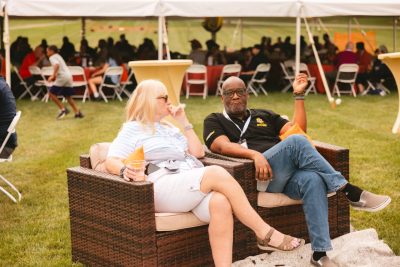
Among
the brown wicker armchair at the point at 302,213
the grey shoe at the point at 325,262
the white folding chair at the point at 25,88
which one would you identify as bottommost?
the white folding chair at the point at 25,88

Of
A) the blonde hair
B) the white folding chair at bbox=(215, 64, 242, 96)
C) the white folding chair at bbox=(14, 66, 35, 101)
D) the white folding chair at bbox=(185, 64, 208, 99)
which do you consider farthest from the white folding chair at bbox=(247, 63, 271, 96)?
the blonde hair

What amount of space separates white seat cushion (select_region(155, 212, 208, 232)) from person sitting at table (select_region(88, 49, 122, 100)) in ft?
40.2

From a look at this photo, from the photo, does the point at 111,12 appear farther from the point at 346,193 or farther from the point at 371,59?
the point at 346,193

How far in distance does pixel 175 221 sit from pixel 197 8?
10.3 metres

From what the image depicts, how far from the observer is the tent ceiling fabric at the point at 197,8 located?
14055 mm

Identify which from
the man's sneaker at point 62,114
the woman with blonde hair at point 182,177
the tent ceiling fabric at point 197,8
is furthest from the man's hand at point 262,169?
the man's sneaker at point 62,114

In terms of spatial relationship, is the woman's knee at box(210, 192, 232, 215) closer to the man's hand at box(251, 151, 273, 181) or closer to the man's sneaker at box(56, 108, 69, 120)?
the man's hand at box(251, 151, 273, 181)

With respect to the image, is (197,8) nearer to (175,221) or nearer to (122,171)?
(122,171)

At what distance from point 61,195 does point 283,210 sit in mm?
2788

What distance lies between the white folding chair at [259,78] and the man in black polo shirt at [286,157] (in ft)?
38.8

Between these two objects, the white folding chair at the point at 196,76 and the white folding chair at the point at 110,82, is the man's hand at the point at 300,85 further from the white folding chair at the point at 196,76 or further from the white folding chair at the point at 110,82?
the white folding chair at the point at 196,76

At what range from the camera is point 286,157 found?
534 centimetres

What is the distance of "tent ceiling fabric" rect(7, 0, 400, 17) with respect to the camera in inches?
553

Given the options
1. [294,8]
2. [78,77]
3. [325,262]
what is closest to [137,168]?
[325,262]
